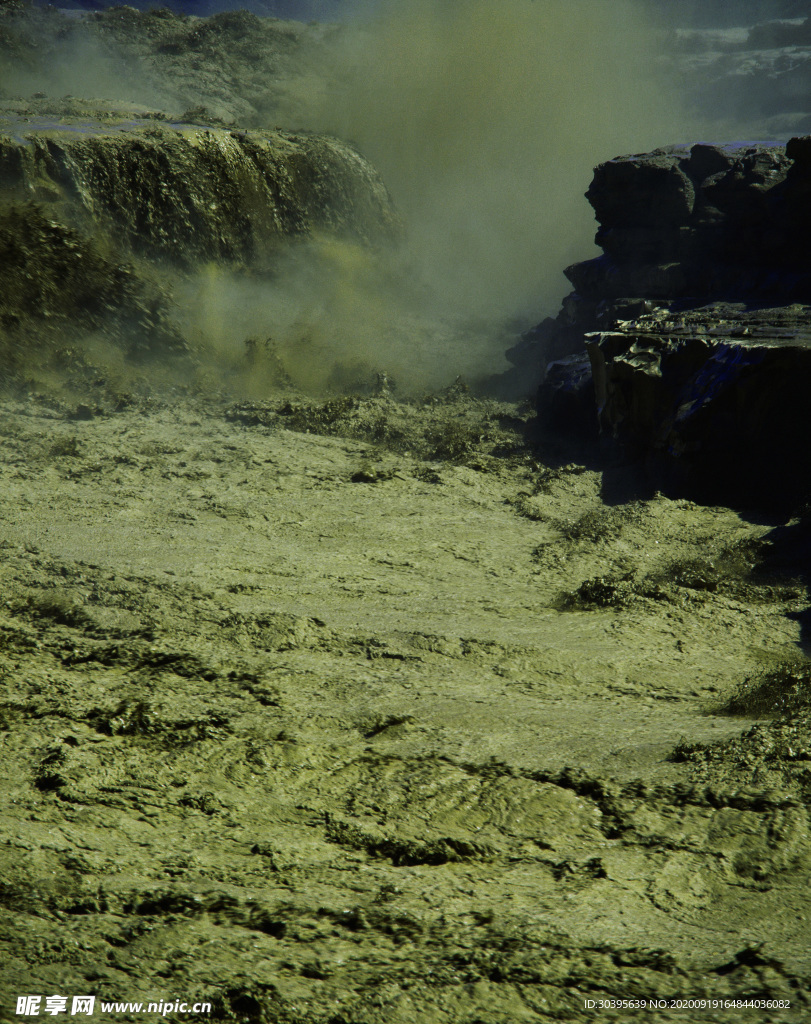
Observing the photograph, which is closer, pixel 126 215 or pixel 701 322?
pixel 701 322

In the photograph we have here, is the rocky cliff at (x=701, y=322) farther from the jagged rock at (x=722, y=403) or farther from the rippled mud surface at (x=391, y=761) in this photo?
the rippled mud surface at (x=391, y=761)

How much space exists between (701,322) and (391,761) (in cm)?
582

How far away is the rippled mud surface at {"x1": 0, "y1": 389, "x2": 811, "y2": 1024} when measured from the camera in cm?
149

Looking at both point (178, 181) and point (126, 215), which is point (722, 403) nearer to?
point (126, 215)

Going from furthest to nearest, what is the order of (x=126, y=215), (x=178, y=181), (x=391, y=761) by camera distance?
1. (x=178, y=181)
2. (x=126, y=215)
3. (x=391, y=761)

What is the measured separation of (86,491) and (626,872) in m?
4.34

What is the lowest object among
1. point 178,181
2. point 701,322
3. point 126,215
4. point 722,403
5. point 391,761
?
point 391,761

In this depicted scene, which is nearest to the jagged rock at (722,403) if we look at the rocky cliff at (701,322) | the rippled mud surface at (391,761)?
the rocky cliff at (701,322)

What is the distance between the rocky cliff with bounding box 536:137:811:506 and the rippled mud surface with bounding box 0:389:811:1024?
941 mm

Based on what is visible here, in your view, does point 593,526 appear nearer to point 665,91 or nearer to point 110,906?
point 110,906

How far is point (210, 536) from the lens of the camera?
427 cm

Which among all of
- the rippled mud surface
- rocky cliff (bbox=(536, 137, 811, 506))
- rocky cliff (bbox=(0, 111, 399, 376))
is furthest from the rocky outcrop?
the rippled mud surface

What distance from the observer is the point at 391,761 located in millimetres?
2277

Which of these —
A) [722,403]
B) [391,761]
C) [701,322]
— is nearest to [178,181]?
[701,322]
